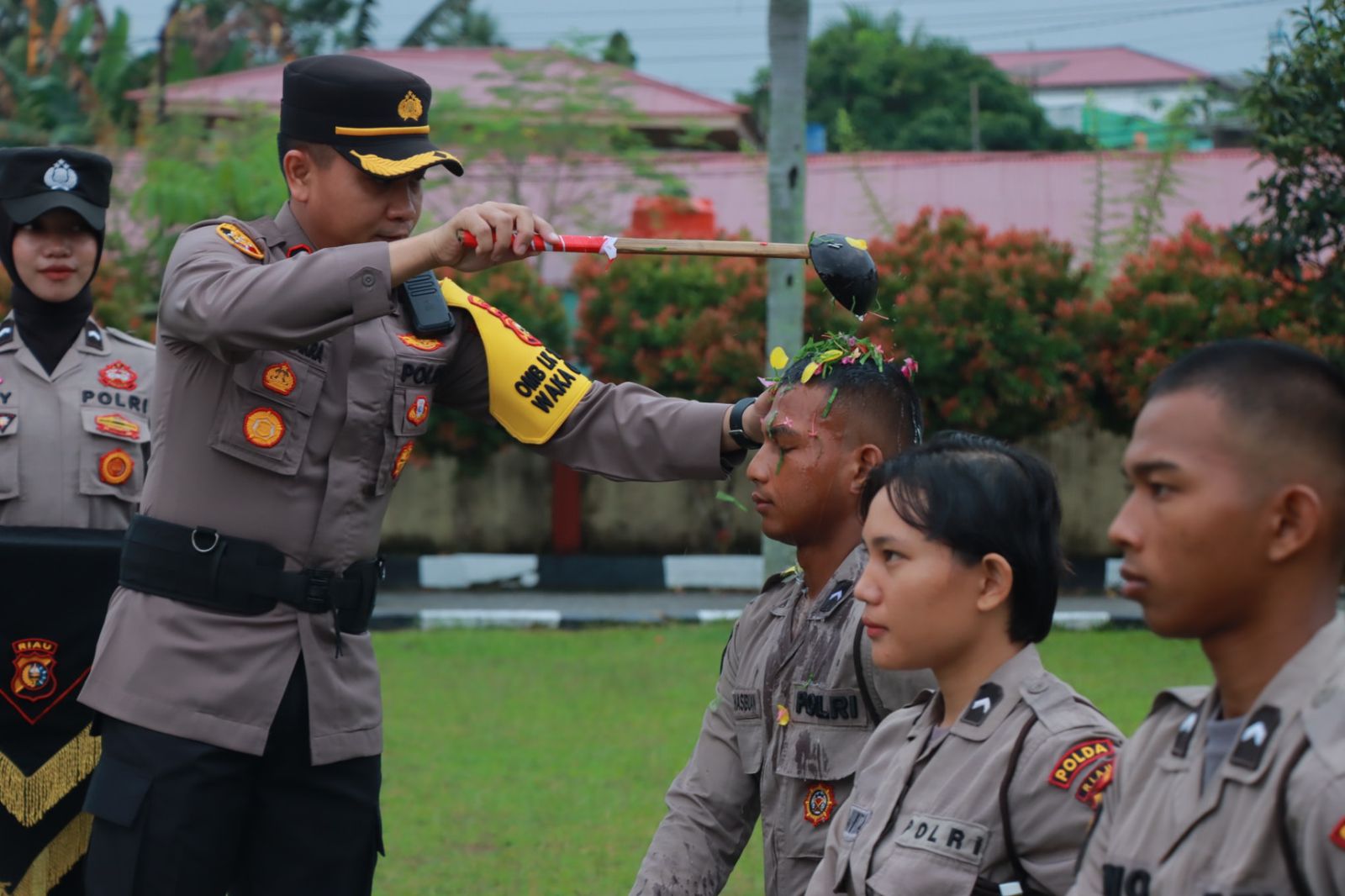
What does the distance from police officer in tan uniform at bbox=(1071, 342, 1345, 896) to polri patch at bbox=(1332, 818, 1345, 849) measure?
0.06 meters

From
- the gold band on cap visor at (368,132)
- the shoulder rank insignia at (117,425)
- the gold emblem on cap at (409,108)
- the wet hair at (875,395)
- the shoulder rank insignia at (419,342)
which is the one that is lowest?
the shoulder rank insignia at (117,425)

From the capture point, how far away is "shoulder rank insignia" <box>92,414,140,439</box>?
184 inches

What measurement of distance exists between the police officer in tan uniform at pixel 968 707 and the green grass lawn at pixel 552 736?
2.88m

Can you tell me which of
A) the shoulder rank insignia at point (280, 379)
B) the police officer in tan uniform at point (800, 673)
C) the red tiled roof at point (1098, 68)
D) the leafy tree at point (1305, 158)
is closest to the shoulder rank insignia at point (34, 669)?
the shoulder rank insignia at point (280, 379)

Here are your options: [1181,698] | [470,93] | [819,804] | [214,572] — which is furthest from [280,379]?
[470,93]

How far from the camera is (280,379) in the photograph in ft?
10.9

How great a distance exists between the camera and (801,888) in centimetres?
308

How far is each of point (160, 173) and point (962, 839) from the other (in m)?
12.9

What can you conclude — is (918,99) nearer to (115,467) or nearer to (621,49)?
(621,49)

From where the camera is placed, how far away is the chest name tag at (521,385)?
3.76m

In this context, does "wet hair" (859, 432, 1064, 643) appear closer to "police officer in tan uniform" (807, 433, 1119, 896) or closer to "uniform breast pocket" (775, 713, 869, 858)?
"police officer in tan uniform" (807, 433, 1119, 896)

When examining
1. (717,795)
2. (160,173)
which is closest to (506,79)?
(160,173)

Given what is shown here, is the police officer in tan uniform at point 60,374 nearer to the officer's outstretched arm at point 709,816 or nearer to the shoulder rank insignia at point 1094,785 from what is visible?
the officer's outstretched arm at point 709,816

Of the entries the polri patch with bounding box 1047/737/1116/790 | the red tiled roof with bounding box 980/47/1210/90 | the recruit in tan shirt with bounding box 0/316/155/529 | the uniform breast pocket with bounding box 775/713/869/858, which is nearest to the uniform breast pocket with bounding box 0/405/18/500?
the recruit in tan shirt with bounding box 0/316/155/529
